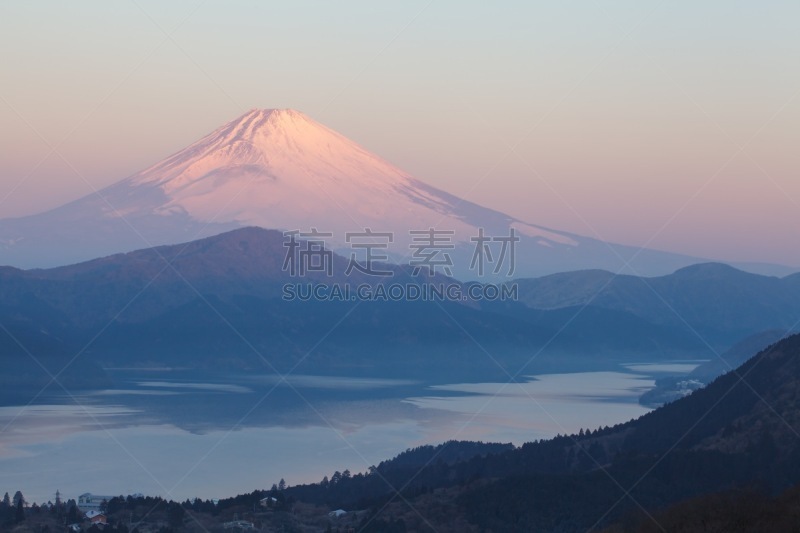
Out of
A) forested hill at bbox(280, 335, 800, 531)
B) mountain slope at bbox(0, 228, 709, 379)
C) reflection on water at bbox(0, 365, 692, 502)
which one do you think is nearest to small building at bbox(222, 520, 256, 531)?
forested hill at bbox(280, 335, 800, 531)

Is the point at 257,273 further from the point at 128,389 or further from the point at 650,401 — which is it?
the point at 650,401

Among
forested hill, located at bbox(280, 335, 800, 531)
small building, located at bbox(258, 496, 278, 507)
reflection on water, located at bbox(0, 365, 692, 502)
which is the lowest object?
small building, located at bbox(258, 496, 278, 507)

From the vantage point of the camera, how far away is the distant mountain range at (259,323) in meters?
143

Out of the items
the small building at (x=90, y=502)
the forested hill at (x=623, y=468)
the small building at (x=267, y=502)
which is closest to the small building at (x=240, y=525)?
the small building at (x=267, y=502)

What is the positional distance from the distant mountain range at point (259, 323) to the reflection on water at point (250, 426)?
20728 mm

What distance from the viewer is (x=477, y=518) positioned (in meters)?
37.4

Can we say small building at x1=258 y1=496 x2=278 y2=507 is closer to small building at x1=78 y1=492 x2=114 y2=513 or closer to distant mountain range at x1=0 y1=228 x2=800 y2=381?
small building at x1=78 y1=492 x2=114 y2=513

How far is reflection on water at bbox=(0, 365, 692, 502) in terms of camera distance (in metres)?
54.7

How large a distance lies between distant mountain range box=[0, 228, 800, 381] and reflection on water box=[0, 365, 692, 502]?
20.7m

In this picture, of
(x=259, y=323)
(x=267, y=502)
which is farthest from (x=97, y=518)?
(x=259, y=323)

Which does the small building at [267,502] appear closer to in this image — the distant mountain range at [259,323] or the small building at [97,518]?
the small building at [97,518]

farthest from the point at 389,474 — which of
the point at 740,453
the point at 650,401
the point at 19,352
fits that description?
the point at 19,352

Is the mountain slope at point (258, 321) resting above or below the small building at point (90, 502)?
above

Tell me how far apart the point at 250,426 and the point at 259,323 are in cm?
7791
